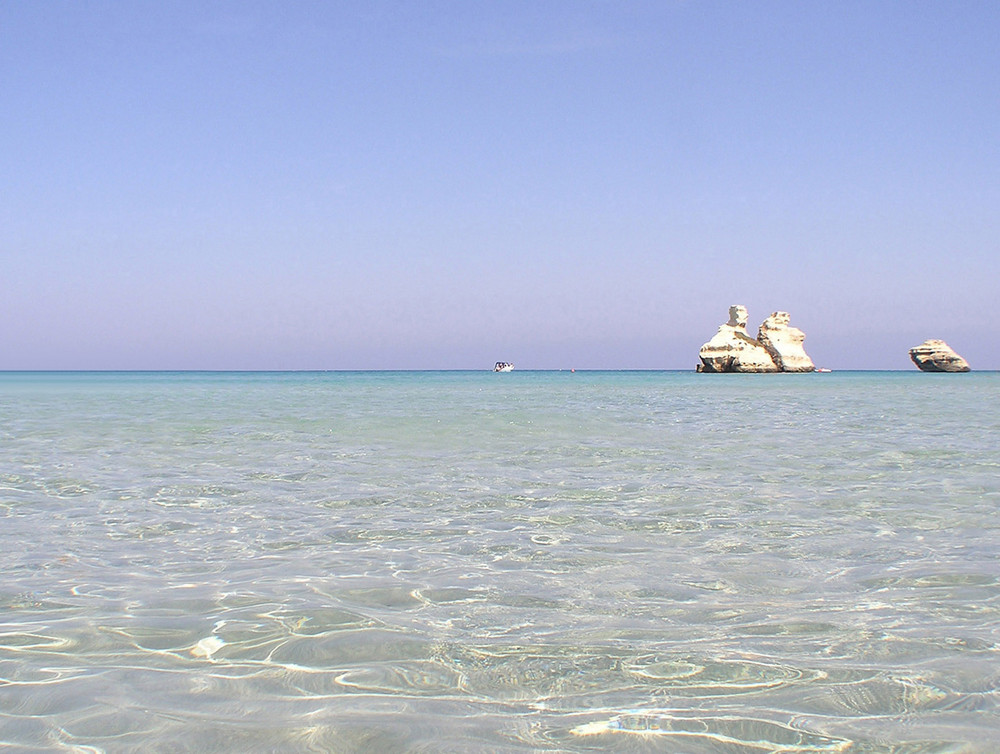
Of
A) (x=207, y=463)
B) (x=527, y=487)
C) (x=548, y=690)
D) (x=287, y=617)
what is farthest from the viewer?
(x=207, y=463)

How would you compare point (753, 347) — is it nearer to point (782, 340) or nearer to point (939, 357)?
point (782, 340)

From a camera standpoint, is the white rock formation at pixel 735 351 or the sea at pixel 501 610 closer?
the sea at pixel 501 610

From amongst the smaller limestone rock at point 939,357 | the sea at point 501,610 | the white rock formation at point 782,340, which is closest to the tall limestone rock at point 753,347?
the white rock formation at point 782,340

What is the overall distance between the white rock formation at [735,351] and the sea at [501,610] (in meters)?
90.5

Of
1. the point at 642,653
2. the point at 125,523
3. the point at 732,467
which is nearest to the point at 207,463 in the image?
the point at 125,523

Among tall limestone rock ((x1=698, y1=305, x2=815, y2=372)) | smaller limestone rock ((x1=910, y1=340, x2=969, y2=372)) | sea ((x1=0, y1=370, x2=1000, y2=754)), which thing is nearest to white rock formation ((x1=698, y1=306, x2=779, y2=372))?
tall limestone rock ((x1=698, y1=305, x2=815, y2=372))

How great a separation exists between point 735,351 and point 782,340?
312 inches

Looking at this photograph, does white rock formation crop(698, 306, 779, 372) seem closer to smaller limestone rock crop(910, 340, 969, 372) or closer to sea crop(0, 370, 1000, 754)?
smaller limestone rock crop(910, 340, 969, 372)

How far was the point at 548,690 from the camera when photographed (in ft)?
10.2

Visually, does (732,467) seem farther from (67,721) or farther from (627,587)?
(67,721)

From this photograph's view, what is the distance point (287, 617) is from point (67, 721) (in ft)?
4.35

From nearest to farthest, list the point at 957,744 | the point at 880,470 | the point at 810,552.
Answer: the point at 957,744
the point at 810,552
the point at 880,470

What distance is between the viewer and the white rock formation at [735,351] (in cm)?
9681

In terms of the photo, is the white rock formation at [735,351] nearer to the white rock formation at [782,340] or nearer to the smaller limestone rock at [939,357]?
the white rock formation at [782,340]
